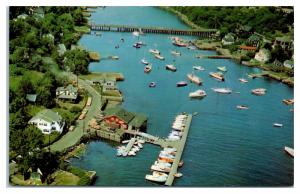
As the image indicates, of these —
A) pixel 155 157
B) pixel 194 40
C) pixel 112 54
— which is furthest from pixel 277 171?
pixel 194 40

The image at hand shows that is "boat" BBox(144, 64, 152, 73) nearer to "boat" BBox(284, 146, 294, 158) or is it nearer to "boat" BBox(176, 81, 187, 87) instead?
"boat" BBox(176, 81, 187, 87)

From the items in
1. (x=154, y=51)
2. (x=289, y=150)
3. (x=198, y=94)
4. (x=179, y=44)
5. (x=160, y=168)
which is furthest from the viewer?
(x=179, y=44)

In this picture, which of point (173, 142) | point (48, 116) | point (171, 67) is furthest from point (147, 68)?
point (48, 116)

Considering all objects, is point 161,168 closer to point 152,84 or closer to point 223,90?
point 152,84

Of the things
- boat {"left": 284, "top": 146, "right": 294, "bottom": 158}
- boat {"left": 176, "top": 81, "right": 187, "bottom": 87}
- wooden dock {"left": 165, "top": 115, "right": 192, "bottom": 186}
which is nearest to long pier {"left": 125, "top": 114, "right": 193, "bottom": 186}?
wooden dock {"left": 165, "top": 115, "right": 192, "bottom": 186}

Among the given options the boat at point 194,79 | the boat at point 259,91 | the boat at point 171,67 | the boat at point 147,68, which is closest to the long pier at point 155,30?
the boat at point 147,68

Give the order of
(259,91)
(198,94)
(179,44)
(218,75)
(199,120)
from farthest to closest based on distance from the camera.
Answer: (179,44)
(218,75)
(259,91)
(198,94)
(199,120)

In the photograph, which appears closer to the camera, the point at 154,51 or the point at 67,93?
the point at 67,93

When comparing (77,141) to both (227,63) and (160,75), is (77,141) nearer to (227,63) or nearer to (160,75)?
(160,75)
